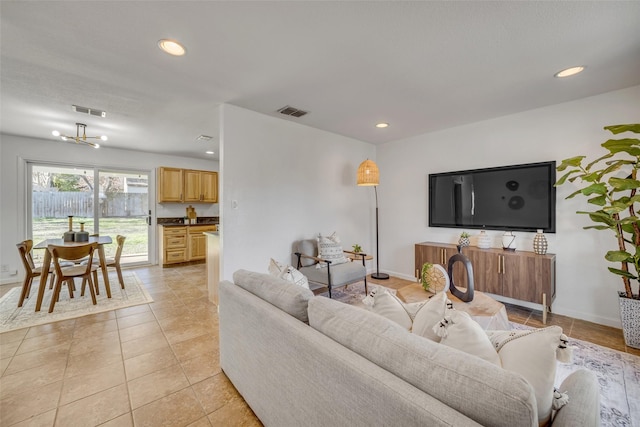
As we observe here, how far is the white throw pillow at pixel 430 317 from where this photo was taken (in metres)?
1.09

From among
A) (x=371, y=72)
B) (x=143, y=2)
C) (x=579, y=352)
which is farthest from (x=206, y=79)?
(x=579, y=352)

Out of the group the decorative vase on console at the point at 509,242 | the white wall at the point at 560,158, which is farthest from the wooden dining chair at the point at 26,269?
the decorative vase on console at the point at 509,242

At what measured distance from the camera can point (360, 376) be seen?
2.86 feet

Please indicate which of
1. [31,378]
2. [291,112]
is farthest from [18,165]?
[291,112]

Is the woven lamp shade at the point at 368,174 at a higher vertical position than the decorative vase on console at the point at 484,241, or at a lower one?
higher

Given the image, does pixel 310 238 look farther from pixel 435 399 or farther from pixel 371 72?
pixel 435 399

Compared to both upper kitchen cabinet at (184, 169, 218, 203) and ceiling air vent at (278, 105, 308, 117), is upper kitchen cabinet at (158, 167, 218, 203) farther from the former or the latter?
ceiling air vent at (278, 105, 308, 117)

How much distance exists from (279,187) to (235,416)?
2589 millimetres

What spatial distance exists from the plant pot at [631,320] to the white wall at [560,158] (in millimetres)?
493

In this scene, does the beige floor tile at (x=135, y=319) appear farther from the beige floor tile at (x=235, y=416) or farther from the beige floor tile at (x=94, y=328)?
the beige floor tile at (x=235, y=416)

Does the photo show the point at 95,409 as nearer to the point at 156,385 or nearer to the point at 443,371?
the point at 156,385

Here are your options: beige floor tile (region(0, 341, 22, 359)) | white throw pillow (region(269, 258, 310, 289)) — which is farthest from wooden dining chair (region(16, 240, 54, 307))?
white throw pillow (region(269, 258, 310, 289))

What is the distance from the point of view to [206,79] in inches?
98.3

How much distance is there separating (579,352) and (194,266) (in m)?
6.20
